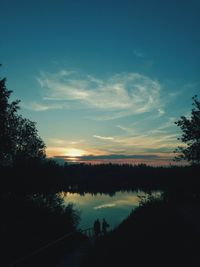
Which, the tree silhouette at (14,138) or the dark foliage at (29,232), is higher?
the tree silhouette at (14,138)

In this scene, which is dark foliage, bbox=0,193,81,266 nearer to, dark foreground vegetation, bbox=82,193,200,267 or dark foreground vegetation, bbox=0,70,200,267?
dark foreground vegetation, bbox=0,70,200,267

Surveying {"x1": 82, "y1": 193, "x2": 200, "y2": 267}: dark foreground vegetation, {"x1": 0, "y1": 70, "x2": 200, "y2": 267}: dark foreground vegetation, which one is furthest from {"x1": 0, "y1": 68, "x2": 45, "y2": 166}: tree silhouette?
{"x1": 82, "y1": 193, "x2": 200, "y2": 267}: dark foreground vegetation

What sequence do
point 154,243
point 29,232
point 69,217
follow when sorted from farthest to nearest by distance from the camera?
point 69,217, point 29,232, point 154,243

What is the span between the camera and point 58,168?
4184cm

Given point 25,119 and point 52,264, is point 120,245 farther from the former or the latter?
point 25,119

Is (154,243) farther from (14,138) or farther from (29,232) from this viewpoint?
(14,138)

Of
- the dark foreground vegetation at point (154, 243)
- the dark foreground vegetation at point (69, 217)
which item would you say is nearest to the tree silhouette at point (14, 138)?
the dark foreground vegetation at point (69, 217)

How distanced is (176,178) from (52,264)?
20862mm

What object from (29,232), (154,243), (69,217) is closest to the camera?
(154,243)

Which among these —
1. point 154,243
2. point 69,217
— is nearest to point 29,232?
point 69,217

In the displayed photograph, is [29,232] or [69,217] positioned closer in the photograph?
[29,232]

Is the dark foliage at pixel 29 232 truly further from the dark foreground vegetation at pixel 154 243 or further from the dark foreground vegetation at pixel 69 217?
the dark foreground vegetation at pixel 154 243

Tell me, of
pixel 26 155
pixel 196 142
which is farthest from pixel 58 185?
pixel 196 142

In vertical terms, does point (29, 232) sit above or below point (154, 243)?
below
